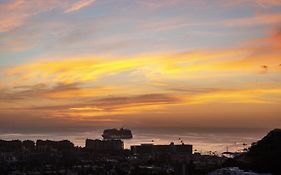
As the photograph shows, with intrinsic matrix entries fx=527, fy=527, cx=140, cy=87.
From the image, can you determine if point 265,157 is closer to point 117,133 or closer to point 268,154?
point 268,154

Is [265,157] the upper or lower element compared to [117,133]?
lower

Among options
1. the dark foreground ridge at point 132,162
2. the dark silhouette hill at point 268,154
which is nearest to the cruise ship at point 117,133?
the dark foreground ridge at point 132,162

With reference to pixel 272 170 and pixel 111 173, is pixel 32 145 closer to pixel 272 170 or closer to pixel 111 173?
pixel 111 173

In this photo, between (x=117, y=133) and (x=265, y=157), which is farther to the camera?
(x=117, y=133)

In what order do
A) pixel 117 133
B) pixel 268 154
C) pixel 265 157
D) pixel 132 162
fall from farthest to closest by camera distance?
pixel 117 133 → pixel 132 162 → pixel 268 154 → pixel 265 157

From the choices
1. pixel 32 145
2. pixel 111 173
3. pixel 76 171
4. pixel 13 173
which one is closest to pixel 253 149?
pixel 111 173

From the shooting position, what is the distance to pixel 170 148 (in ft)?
308

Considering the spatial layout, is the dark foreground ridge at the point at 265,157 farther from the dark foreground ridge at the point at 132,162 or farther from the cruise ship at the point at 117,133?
the cruise ship at the point at 117,133

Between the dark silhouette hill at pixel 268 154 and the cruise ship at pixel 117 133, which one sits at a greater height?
the cruise ship at pixel 117 133

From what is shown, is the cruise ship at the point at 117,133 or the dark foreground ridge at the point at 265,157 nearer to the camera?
the dark foreground ridge at the point at 265,157

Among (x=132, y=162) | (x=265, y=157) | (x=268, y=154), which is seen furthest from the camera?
(x=132, y=162)

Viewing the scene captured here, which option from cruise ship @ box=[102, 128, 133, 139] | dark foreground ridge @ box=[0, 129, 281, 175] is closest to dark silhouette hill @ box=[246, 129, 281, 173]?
dark foreground ridge @ box=[0, 129, 281, 175]

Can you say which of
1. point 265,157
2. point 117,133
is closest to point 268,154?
point 265,157

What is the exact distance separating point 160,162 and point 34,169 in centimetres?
1552
